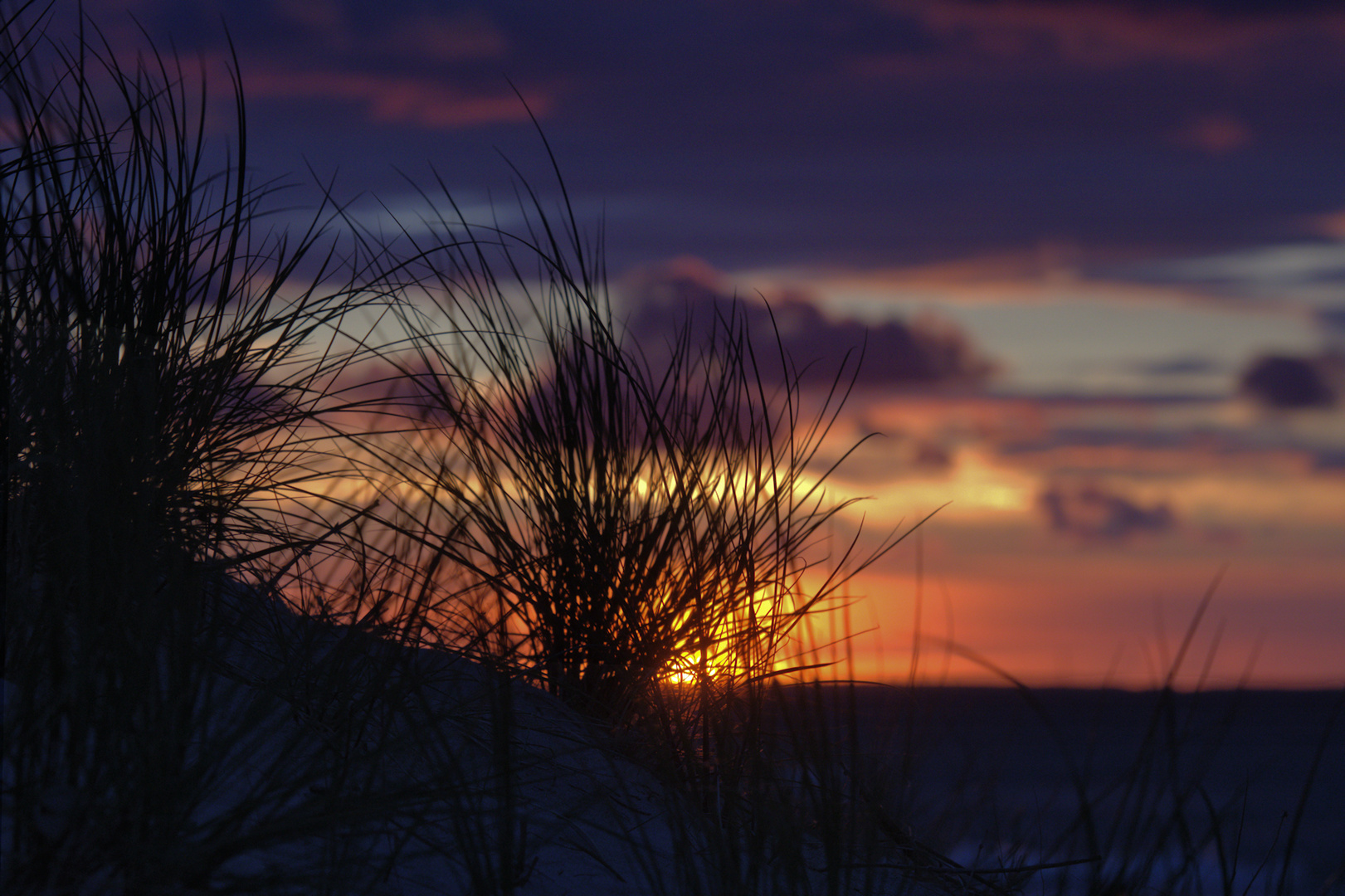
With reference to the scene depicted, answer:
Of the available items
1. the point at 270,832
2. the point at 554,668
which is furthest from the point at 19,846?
the point at 554,668

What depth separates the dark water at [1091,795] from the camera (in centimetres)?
140

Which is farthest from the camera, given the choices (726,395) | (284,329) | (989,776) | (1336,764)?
(1336,764)

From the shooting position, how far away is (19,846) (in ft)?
4.05

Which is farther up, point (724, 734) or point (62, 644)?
point (62, 644)

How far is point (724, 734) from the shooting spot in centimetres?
187

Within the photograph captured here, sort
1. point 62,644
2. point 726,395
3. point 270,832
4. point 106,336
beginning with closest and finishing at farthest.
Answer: point 270,832
point 62,644
point 106,336
point 726,395

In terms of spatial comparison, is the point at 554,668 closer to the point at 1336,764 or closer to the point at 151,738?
the point at 151,738

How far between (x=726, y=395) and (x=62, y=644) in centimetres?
152

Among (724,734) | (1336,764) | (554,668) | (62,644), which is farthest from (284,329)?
(1336,764)

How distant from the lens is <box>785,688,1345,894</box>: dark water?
4.59 feet

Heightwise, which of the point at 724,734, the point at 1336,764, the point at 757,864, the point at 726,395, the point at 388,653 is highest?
the point at 726,395

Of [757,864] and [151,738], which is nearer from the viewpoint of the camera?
[151,738]

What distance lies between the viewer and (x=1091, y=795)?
317cm

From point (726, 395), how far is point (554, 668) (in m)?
0.73
